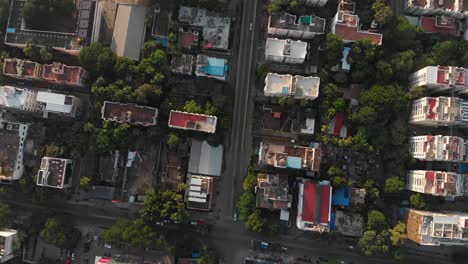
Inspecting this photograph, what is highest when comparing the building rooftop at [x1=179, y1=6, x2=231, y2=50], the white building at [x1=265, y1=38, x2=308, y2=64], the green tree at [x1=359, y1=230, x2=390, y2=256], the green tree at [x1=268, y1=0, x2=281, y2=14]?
the green tree at [x1=268, y1=0, x2=281, y2=14]

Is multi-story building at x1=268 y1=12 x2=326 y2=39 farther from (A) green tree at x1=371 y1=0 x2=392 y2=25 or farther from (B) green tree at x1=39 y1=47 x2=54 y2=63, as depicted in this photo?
(B) green tree at x1=39 y1=47 x2=54 y2=63

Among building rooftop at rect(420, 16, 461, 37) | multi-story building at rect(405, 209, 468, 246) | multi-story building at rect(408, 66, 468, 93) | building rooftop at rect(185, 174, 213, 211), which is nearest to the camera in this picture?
multi-story building at rect(405, 209, 468, 246)

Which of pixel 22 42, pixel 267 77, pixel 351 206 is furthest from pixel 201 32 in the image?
pixel 351 206

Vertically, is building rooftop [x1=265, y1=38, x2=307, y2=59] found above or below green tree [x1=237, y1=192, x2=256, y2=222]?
above

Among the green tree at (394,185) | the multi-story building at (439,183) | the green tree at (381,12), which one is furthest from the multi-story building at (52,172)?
the multi-story building at (439,183)

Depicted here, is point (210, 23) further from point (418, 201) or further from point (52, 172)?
point (418, 201)

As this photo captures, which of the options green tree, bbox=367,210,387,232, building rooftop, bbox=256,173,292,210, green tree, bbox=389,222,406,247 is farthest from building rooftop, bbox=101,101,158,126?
green tree, bbox=389,222,406,247

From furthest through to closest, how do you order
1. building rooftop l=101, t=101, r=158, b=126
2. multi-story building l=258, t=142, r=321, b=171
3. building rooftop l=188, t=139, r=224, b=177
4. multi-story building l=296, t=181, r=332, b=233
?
building rooftop l=188, t=139, r=224, b=177 → building rooftop l=101, t=101, r=158, b=126 → multi-story building l=258, t=142, r=321, b=171 → multi-story building l=296, t=181, r=332, b=233
